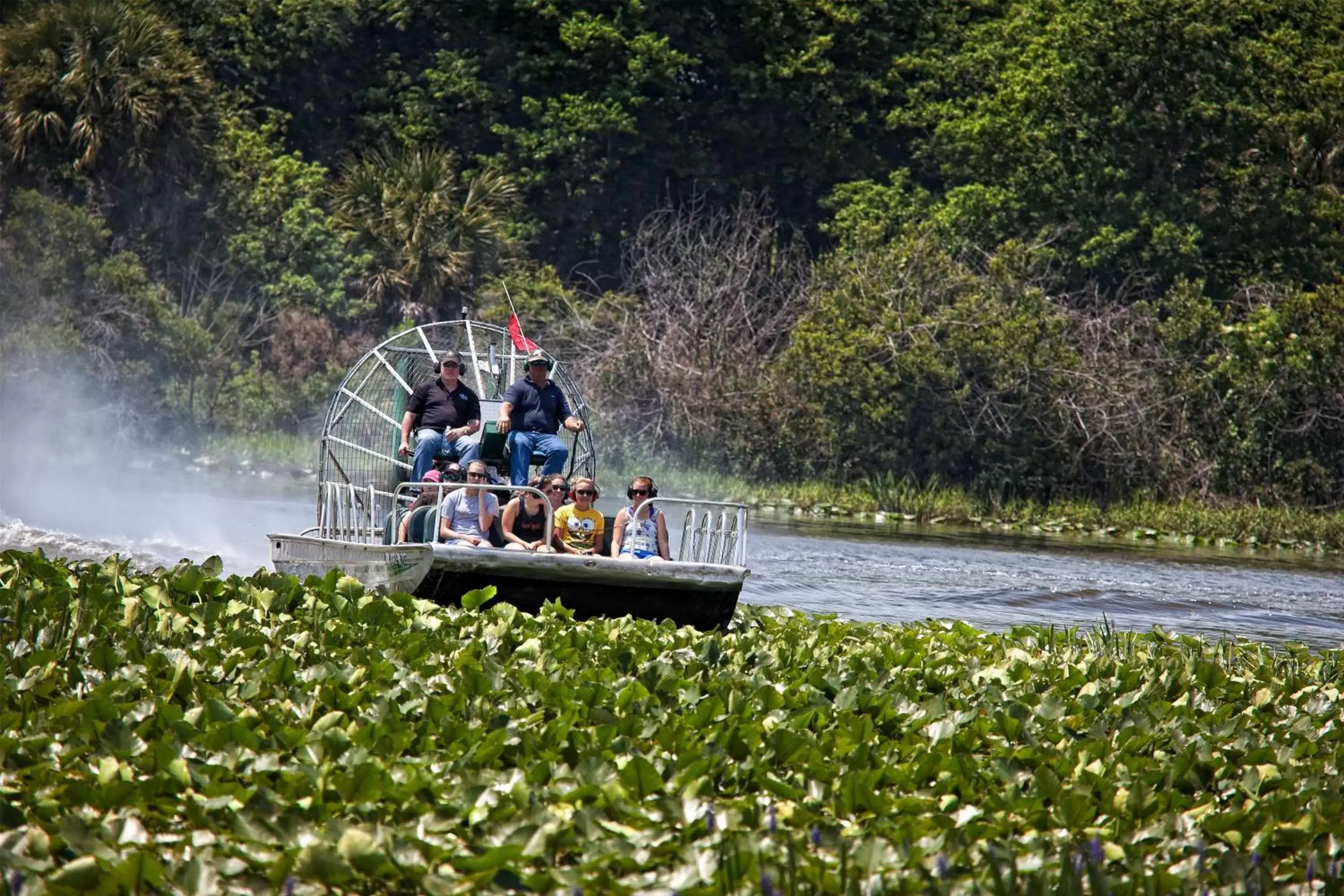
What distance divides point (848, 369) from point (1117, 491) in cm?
599

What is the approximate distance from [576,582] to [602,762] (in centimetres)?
529

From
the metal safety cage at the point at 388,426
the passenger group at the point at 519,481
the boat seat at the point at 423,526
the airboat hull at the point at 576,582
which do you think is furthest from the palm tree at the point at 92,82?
the airboat hull at the point at 576,582

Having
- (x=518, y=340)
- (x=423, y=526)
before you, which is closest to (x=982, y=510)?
(x=518, y=340)

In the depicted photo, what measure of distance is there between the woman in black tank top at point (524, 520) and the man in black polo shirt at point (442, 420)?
137 centimetres

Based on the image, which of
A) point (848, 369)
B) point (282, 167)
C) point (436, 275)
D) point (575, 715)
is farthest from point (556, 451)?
point (282, 167)

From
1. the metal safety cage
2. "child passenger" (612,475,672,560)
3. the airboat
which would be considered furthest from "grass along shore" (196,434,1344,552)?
"child passenger" (612,475,672,560)

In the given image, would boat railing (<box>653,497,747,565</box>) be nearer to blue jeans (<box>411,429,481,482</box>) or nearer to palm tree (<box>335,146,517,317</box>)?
blue jeans (<box>411,429,481,482</box>)

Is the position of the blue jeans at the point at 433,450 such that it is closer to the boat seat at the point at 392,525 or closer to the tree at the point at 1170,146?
the boat seat at the point at 392,525

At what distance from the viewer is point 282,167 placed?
41.5 metres

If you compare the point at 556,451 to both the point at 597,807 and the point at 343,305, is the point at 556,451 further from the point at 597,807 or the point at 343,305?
the point at 343,305

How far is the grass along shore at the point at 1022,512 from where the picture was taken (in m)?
30.6

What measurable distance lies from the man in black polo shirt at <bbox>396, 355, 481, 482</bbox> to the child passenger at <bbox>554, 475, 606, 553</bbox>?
160cm

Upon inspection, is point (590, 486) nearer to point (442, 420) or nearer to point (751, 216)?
point (442, 420)

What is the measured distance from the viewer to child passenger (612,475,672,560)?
1248 cm
